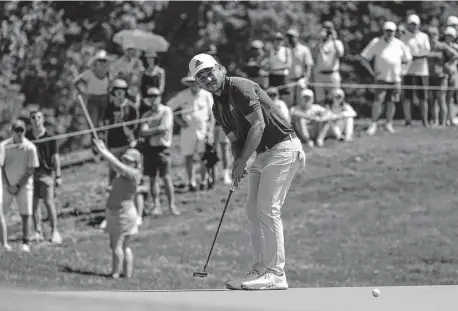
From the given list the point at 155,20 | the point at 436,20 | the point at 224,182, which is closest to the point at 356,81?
the point at 436,20

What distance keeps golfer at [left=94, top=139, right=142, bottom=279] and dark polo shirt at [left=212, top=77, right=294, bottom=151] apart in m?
5.15

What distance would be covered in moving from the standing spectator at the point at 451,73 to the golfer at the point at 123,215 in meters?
7.70

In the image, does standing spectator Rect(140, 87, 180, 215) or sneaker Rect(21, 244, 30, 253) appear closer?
sneaker Rect(21, 244, 30, 253)

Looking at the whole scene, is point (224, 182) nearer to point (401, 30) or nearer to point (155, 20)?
point (401, 30)

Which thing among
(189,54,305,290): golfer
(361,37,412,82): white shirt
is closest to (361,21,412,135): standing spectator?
(361,37,412,82): white shirt

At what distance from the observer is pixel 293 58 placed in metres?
20.2

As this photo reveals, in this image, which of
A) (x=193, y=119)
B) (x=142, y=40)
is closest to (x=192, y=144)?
(x=193, y=119)

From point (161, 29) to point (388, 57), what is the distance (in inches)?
577

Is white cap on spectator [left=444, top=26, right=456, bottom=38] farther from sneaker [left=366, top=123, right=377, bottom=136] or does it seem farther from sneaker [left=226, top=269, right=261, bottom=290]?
sneaker [left=226, top=269, right=261, bottom=290]

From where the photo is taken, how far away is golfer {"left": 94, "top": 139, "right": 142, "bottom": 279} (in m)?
14.5

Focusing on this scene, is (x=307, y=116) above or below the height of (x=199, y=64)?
below

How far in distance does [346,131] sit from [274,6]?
40.9 ft

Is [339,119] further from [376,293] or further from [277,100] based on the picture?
[376,293]

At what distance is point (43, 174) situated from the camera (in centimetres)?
1650
